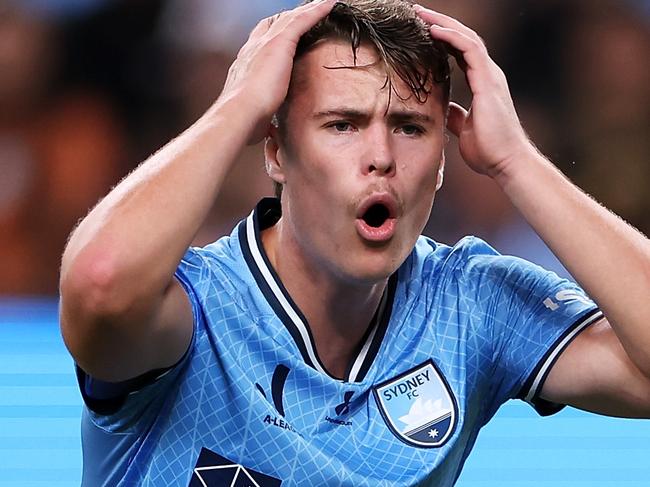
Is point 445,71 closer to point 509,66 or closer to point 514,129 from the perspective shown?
point 514,129

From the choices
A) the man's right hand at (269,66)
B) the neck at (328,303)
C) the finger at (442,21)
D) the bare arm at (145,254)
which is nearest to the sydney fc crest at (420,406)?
the neck at (328,303)

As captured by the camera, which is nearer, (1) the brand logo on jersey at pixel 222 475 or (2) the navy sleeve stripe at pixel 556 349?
(1) the brand logo on jersey at pixel 222 475

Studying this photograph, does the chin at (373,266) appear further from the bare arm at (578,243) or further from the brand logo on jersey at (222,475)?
the brand logo on jersey at (222,475)

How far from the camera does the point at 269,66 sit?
242 centimetres

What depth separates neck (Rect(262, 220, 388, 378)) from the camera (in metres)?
2.62

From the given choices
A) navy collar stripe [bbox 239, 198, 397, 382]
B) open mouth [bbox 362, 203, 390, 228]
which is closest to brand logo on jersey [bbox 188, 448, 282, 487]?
navy collar stripe [bbox 239, 198, 397, 382]

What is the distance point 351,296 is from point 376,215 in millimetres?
249

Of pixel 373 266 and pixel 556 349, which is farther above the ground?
pixel 373 266

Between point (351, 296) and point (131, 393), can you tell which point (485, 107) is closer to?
point (351, 296)

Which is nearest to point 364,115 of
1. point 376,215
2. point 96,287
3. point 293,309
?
point 376,215

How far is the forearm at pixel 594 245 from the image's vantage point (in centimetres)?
238

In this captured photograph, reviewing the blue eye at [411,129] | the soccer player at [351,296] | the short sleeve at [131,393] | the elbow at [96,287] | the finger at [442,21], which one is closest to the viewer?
the elbow at [96,287]

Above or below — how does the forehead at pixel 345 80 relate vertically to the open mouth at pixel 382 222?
above

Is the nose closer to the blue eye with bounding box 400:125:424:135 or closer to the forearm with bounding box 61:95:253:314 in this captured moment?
the blue eye with bounding box 400:125:424:135
